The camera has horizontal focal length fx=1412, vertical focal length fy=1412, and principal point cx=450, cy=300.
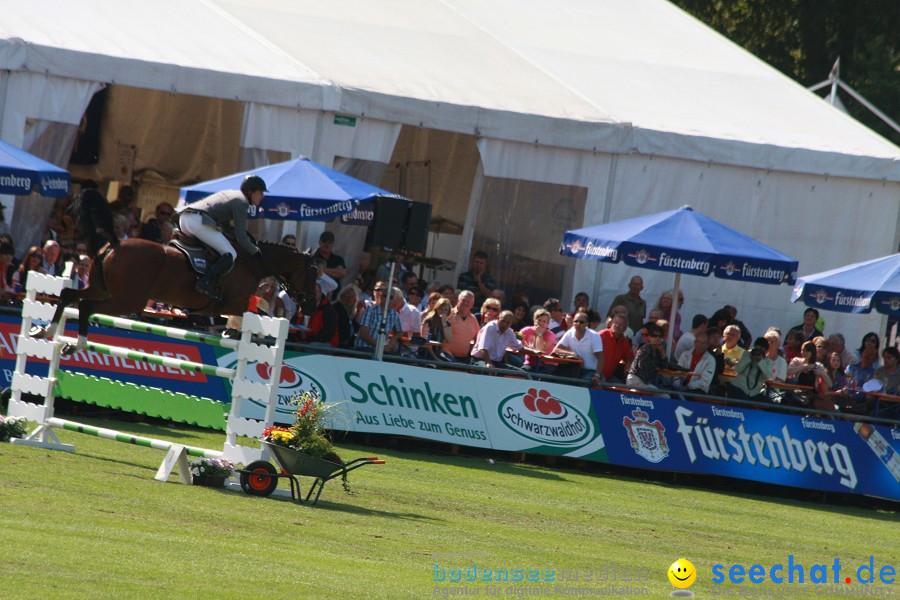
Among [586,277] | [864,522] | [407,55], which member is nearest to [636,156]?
[586,277]

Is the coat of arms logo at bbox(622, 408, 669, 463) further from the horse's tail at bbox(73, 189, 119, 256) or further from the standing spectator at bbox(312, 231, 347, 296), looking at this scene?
the horse's tail at bbox(73, 189, 119, 256)

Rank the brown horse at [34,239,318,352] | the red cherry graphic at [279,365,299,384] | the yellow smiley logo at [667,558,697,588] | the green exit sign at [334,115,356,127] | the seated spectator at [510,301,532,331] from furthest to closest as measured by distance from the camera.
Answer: the green exit sign at [334,115,356,127], the seated spectator at [510,301,532,331], the red cherry graphic at [279,365,299,384], the brown horse at [34,239,318,352], the yellow smiley logo at [667,558,697,588]

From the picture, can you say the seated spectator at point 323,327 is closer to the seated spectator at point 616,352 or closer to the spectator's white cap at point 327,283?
the spectator's white cap at point 327,283

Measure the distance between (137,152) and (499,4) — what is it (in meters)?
7.22

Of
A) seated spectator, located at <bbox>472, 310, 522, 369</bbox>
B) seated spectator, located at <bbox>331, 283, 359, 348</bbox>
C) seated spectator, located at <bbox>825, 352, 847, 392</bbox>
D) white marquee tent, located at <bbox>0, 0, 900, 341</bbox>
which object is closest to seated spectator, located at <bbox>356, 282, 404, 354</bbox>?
seated spectator, located at <bbox>331, 283, 359, 348</bbox>

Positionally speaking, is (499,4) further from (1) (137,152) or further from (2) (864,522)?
(2) (864,522)

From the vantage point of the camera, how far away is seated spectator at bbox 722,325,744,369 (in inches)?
707

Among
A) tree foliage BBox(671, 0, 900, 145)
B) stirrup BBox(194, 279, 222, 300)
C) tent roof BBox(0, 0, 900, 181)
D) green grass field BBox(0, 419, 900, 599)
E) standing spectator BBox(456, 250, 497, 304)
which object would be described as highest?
tree foliage BBox(671, 0, 900, 145)

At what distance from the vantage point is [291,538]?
934cm

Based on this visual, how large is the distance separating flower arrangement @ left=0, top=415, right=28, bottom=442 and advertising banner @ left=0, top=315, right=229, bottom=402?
295 cm

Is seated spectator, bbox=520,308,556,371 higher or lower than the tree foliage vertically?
lower

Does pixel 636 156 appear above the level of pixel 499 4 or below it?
below

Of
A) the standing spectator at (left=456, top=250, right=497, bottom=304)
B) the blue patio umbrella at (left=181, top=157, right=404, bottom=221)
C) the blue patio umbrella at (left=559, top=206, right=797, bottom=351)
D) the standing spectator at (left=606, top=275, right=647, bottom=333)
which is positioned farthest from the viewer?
the standing spectator at (left=456, top=250, right=497, bottom=304)

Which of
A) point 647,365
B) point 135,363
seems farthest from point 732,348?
point 135,363
